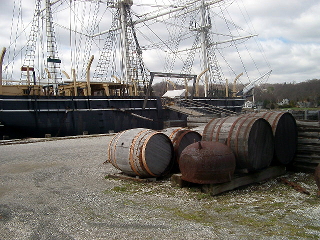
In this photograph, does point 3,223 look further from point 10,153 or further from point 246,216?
point 10,153

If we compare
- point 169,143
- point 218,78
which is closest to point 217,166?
point 169,143

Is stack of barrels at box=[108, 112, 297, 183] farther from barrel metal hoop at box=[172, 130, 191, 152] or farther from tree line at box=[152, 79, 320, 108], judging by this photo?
tree line at box=[152, 79, 320, 108]

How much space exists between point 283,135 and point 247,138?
1.64 meters

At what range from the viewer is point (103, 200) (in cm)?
571

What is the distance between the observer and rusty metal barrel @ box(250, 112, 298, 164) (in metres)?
7.27

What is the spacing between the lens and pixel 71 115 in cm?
1947

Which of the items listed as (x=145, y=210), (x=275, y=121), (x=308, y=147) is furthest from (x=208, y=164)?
(x=308, y=147)

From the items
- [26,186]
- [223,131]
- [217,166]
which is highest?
[223,131]

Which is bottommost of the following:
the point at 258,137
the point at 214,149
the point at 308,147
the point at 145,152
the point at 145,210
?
the point at 145,210

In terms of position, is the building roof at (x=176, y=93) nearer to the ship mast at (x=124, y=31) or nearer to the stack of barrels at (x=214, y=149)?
the ship mast at (x=124, y=31)

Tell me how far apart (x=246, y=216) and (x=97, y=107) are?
16796 millimetres

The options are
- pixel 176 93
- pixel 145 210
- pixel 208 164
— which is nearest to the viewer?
pixel 145 210

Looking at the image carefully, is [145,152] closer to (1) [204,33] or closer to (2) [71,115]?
(2) [71,115]

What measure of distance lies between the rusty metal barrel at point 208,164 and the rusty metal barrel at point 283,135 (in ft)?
5.76
